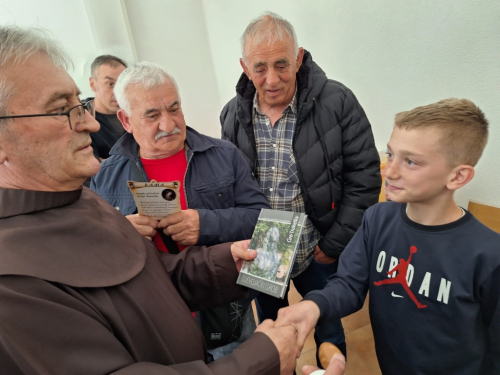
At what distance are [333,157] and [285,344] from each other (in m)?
1.04

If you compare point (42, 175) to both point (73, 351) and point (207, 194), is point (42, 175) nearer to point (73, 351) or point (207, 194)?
point (73, 351)

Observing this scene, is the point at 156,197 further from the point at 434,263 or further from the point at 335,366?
the point at 434,263

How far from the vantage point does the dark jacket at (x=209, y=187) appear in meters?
1.36

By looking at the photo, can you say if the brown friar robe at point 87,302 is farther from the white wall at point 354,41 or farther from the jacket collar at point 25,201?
the white wall at point 354,41

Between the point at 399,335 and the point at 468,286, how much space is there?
13.2 inches

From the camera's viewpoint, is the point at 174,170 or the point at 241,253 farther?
the point at 174,170

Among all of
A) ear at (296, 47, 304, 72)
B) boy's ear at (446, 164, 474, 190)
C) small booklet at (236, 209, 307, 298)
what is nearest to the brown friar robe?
small booklet at (236, 209, 307, 298)

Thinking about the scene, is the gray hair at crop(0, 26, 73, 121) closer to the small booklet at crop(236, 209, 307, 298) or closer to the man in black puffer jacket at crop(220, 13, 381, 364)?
the small booklet at crop(236, 209, 307, 298)

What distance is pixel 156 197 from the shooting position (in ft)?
3.79

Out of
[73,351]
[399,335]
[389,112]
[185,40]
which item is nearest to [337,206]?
[399,335]

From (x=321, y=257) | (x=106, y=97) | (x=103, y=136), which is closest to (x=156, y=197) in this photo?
(x=321, y=257)

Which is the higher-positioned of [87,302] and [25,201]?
[25,201]

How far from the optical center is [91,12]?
382 centimetres

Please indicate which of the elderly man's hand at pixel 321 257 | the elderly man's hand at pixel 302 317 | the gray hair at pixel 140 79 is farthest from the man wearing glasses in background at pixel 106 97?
the elderly man's hand at pixel 302 317
